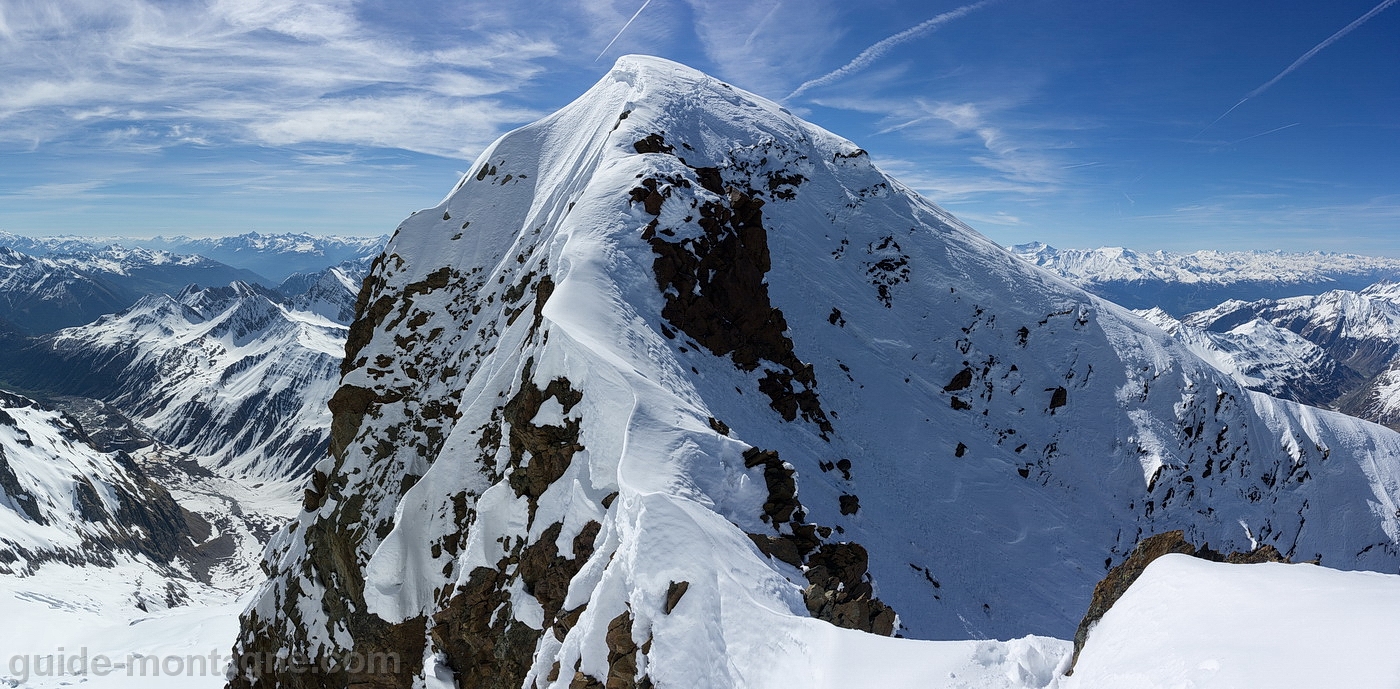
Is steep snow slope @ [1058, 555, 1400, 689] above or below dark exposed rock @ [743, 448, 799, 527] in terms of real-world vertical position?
above

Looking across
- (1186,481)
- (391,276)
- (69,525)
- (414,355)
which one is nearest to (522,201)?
(391,276)

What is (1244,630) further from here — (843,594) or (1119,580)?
(843,594)

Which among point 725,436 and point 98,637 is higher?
point 725,436

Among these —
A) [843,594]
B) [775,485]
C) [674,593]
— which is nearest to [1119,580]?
[843,594]

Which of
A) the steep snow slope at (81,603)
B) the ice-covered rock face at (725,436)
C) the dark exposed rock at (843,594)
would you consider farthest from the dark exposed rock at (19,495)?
the dark exposed rock at (843,594)

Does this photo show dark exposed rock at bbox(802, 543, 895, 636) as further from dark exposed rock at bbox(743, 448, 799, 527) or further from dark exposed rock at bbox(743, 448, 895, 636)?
dark exposed rock at bbox(743, 448, 799, 527)

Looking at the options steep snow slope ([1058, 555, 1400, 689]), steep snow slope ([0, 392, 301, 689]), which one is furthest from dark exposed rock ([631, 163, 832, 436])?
steep snow slope ([0, 392, 301, 689])

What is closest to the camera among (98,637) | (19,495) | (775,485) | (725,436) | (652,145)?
(775,485)
